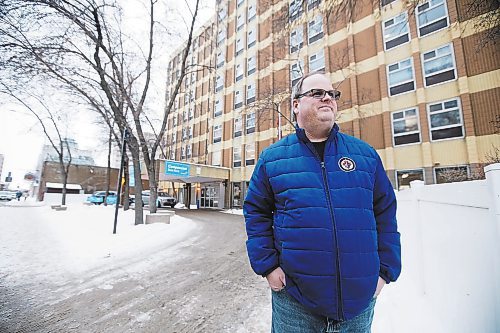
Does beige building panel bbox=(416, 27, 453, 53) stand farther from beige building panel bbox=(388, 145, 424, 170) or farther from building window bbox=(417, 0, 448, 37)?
beige building panel bbox=(388, 145, 424, 170)

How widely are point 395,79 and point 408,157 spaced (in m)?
4.74

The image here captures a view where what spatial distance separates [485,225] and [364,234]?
1289 millimetres

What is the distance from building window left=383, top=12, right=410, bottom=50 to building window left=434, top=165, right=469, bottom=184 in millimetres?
7682

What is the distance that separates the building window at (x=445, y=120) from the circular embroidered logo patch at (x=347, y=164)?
48.0 ft

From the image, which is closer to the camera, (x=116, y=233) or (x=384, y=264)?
(x=384, y=264)

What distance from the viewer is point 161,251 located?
6504 mm

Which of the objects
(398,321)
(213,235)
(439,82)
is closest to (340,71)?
(439,82)

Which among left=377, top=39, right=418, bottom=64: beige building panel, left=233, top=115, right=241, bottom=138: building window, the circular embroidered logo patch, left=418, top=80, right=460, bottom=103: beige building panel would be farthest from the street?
left=233, top=115, right=241, bottom=138: building window

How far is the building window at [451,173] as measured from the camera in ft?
37.9

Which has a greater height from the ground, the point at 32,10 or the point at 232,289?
the point at 32,10

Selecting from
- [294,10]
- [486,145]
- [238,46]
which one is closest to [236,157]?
[238,46]

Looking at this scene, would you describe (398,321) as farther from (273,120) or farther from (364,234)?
(273,120)

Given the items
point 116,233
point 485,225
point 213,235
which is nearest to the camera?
point 485,225

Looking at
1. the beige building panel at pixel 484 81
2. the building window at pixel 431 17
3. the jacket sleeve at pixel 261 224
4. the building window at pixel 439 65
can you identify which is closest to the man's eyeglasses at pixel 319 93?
the jacket sleeve at pixel 261 224
